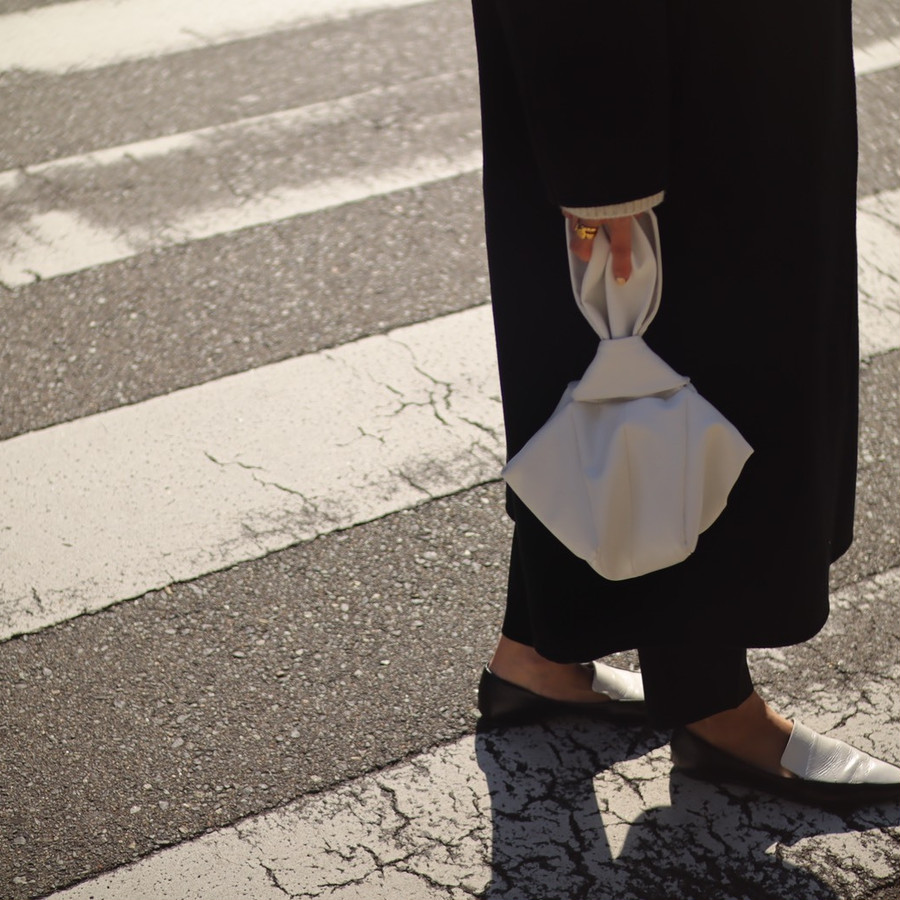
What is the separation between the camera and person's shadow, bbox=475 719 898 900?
7.71ft

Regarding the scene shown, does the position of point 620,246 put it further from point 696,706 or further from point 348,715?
point 348,715

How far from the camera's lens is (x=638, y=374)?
1982 mm

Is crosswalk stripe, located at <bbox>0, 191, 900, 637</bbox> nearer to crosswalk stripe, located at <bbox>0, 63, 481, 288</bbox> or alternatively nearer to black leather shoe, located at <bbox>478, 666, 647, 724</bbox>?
black leather shoe, located at <bbox>478, 666, 647, 724</bbox>

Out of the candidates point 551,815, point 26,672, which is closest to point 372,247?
point 26,672

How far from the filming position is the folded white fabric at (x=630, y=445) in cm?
197

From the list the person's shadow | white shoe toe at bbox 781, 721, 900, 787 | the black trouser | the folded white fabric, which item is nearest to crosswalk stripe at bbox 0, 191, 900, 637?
the person's shadow

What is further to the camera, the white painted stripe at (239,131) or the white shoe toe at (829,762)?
the white painted stripe at (239,131)

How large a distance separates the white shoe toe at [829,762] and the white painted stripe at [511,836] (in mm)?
79

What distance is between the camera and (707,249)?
2027mm

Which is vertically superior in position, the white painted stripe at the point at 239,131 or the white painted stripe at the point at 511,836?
the white painted stripe at the point at 239,131

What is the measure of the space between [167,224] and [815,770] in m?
3.31

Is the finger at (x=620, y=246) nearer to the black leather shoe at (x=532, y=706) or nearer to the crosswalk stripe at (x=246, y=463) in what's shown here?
the black leather shoe at (x=532, y=706)

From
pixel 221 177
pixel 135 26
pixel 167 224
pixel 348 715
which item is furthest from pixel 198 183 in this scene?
pixel 348 715

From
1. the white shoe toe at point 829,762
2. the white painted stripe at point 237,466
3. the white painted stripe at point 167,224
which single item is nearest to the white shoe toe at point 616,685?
the white shoe toe at point 829,762
